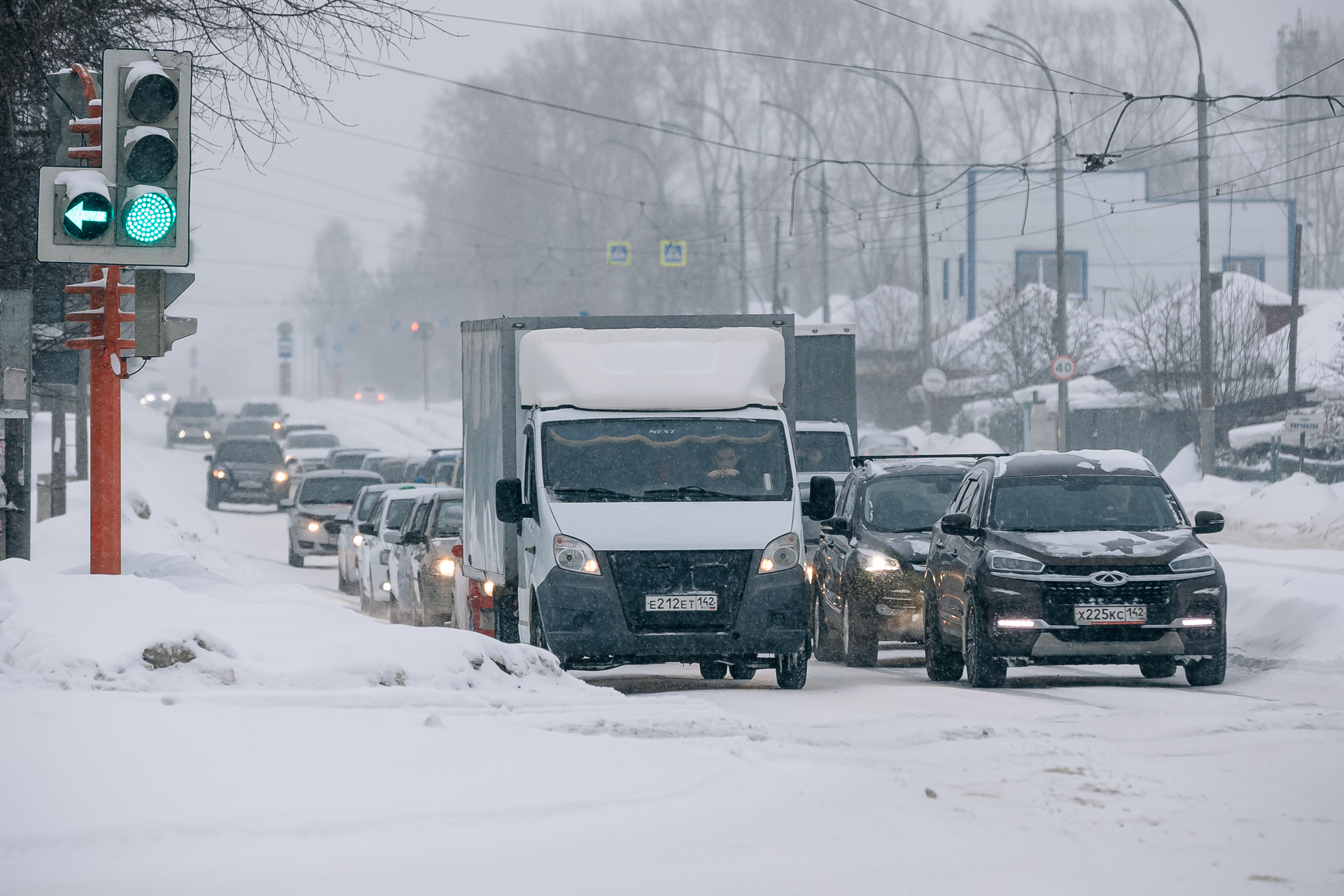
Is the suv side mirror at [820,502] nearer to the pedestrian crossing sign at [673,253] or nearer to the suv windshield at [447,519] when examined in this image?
the suv windshield at [447,519]

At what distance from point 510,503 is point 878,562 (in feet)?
12.4

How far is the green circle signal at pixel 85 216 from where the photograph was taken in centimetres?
963

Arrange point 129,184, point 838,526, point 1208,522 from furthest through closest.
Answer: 1. point 838,526
2. point 1208,522
3. point 129,184

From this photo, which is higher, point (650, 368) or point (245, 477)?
point (650, 368)

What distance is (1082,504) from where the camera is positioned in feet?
44.5

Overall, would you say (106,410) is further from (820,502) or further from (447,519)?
(447,519)

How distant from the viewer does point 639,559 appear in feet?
41.2

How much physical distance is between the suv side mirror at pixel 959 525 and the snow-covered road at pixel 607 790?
2246 mm

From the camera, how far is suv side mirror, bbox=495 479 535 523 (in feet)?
42.9

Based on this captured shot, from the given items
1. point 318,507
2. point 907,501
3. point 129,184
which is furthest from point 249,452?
point 129,184

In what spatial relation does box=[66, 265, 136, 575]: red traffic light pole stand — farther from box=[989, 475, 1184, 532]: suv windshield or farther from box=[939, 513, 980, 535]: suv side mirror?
box=[989, 475, 1184, 532]: suv windshield

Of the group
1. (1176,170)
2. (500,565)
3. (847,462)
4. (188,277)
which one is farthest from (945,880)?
(1176,170)

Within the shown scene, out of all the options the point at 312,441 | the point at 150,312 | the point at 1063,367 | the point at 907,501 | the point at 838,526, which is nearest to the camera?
the point at 150,312

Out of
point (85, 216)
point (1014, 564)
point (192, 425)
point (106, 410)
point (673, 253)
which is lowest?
point (1014, 564)
